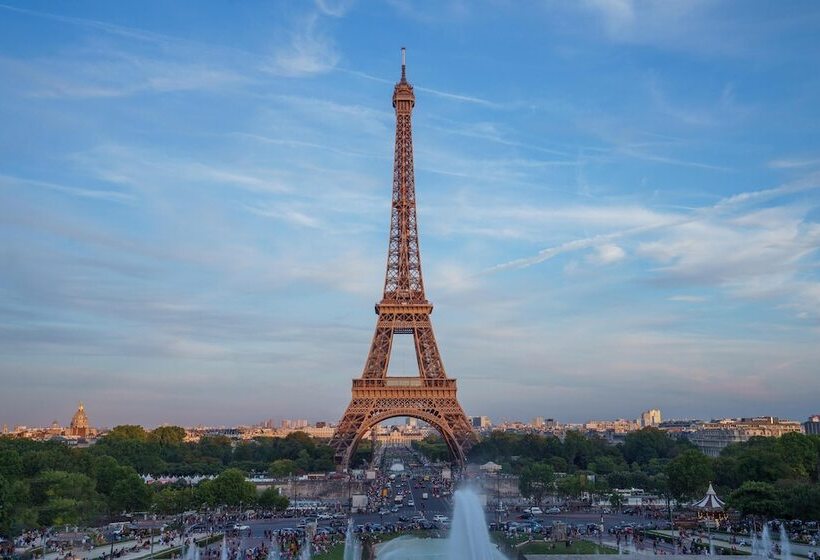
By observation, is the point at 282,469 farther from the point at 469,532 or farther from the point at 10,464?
the point at 469,532

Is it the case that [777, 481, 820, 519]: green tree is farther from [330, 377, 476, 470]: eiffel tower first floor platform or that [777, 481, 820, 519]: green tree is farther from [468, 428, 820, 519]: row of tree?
[330, 377, 476, 470]: eiffel tower first floor platform

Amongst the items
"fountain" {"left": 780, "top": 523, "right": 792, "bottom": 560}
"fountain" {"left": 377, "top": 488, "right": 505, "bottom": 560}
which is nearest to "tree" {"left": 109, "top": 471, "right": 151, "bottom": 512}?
"fountain" {"left": 377, "top": 488, "right": 505, "bottom": 560}

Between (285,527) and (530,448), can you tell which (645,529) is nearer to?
(285,527)

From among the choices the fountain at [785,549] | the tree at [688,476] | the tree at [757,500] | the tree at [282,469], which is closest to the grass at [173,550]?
the fountain at [785,549]

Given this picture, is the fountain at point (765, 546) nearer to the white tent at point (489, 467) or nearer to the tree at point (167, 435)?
the white tent at point (489, 467)

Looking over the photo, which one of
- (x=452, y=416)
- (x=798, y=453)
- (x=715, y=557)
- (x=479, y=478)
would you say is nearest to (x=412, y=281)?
(x=452, y=416)

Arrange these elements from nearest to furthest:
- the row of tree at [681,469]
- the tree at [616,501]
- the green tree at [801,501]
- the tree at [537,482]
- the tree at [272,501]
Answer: the green tree at [801,501]
the row of tree at [681,469]
the tree at [272,501]
the tree at [616,501]
the tree at [537,482]

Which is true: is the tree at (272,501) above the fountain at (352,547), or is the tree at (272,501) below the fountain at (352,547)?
above
